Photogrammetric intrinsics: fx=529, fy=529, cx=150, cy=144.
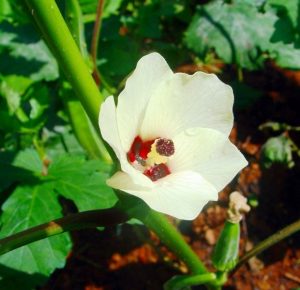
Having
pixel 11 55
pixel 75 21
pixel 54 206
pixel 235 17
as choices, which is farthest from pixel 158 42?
pixel 54 206

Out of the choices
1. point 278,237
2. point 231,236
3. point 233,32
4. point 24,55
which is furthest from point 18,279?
point 233,32

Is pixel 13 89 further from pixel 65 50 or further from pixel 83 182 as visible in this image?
pixel 65 50

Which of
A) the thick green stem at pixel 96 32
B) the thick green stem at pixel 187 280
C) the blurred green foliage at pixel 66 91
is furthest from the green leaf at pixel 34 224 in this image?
the thick green stem at pixel 96 32

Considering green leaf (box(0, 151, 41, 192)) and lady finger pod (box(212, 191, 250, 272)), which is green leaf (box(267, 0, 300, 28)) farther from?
green leaf (box(0, 151, 41, 192))

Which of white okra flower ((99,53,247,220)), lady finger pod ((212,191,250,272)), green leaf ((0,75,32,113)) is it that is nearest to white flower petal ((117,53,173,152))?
white okra flower ((99,53,247,220))

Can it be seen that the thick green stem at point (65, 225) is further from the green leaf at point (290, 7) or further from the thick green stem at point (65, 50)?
the green leaf at point (290, 7)

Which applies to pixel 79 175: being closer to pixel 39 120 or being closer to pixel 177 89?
pixel 39 120
